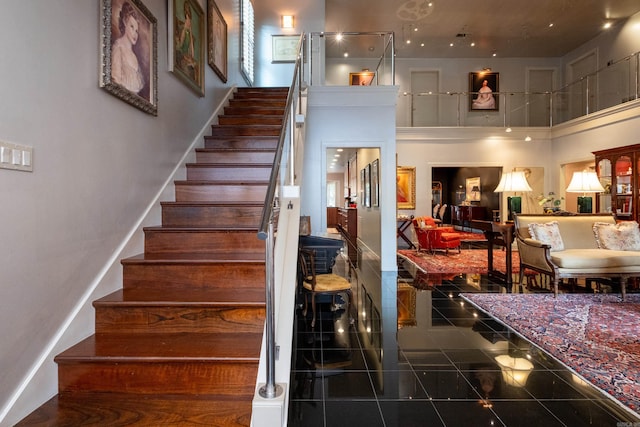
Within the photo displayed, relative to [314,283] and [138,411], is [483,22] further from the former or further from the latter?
[138,411]

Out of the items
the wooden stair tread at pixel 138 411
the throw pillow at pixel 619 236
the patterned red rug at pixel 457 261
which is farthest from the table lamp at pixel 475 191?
the wooden stair tread at pixel 138 411

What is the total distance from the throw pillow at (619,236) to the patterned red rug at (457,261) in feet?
4.70

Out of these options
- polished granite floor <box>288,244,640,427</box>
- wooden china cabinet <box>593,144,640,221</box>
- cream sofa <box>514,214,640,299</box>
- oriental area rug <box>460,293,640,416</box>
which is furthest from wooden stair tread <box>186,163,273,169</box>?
wooden china cabinet <box>593,144,640,221</box>

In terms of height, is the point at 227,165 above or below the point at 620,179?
below

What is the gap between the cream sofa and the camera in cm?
439

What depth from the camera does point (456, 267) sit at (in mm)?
6516

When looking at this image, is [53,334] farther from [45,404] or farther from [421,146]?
[421,146]

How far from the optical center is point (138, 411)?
1712 mm

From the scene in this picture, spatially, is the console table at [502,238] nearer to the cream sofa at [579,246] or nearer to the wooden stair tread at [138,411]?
the cream sofa at [579,246]

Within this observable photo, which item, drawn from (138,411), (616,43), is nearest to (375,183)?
(138,411)

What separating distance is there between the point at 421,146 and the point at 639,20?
18.7 feet

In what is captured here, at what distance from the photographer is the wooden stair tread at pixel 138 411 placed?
1627mm

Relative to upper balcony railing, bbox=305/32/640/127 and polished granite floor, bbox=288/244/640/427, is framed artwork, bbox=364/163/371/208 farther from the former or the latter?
polished granite floor, bbox=288/244/640/427

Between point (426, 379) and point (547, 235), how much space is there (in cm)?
348
